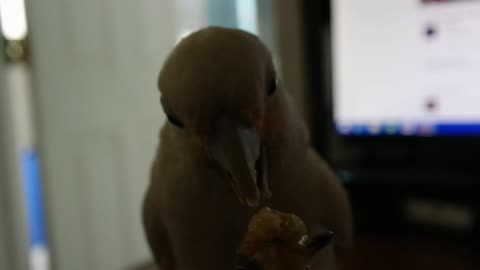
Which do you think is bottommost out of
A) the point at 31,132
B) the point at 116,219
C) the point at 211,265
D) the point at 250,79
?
the point at 116,219

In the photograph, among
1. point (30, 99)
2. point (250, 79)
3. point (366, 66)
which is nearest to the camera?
point (250, 79)

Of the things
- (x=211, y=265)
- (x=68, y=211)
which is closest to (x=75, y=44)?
(x=68, y=211)

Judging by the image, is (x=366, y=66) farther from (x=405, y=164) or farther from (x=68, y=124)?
(x=68, y=124)

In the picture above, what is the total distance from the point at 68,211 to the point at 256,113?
3.58 ft

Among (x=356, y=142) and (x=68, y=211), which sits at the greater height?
(x=356, y=142)

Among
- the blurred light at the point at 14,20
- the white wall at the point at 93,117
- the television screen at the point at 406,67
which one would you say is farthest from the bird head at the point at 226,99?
the blurred light at the point at 14,20

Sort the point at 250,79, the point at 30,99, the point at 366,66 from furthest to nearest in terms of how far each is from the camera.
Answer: the point at 30,99 → the point at 366,66 → the point at 250,79

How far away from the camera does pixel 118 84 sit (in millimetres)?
1235

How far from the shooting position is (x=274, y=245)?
227 millimetres

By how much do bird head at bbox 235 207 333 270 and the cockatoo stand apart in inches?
0.5

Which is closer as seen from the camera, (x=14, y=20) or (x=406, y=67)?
(x=406, y=67)

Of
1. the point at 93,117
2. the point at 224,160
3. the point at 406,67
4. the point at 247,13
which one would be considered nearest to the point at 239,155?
the point at 224,160

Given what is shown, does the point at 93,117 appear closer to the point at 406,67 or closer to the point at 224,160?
the point at 406,67

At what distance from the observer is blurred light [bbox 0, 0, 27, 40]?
1159 mm
